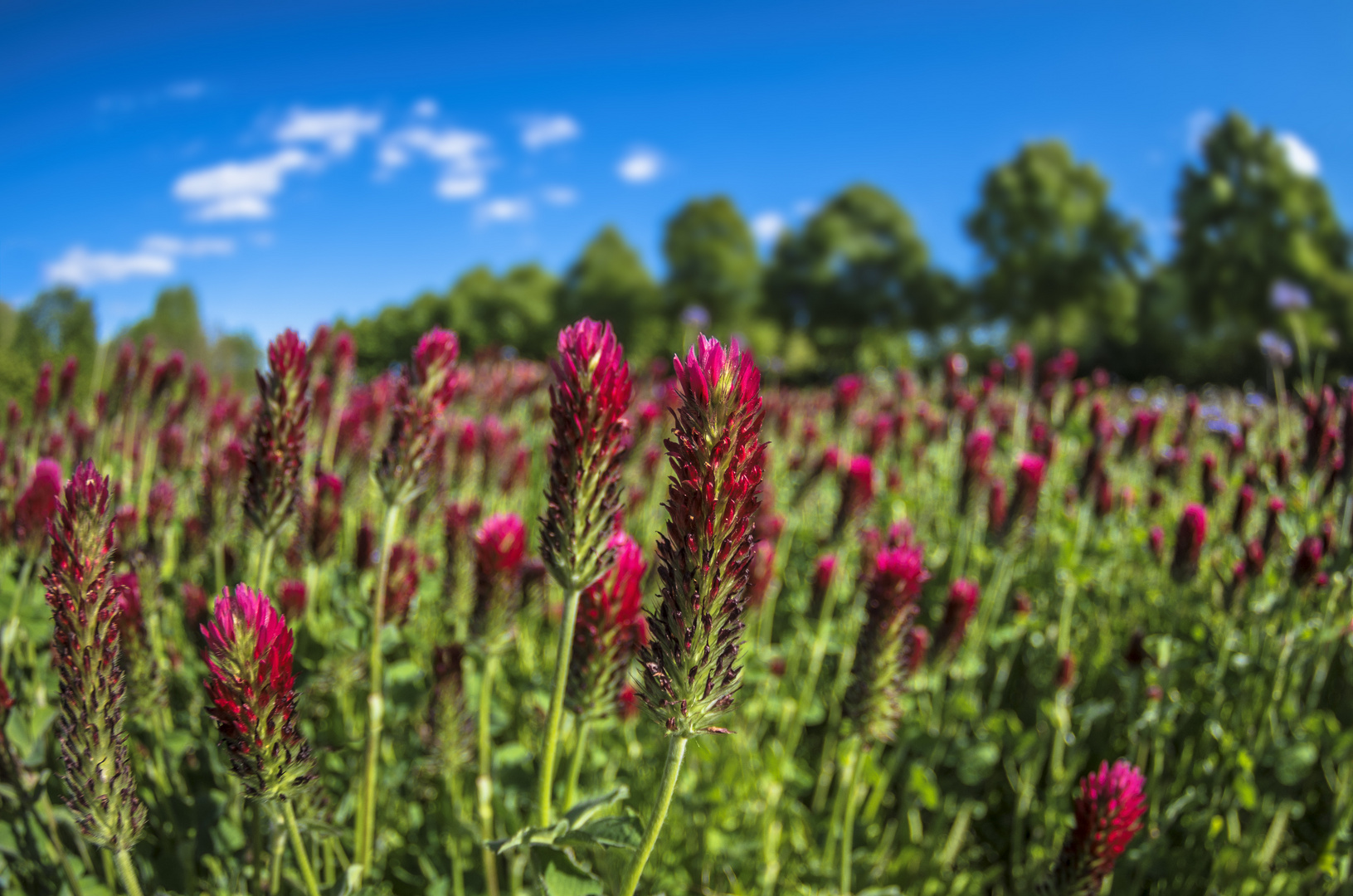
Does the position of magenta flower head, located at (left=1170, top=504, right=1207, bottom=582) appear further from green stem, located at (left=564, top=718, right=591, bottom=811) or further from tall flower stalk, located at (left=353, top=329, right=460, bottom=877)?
tall flower stalk, located at (left=353, top=329, right=460, bottom=877)

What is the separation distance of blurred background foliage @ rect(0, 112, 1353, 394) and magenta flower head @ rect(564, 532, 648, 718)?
2914 cm

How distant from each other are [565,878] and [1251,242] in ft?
182

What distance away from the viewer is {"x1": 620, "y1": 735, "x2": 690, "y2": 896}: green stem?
50.8 inches

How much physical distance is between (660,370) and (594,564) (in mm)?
7837

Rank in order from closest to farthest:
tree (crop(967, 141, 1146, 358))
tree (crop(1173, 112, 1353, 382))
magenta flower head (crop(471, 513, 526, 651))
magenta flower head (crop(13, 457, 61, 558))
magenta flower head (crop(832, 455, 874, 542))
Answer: magenta flower head (crop(471, 513, 526, 651)), magenta flower head (crop(13, 457, 61, 558)), magenta flower head (crop(832, 455, 874, 542)), tree (crop(1173, 112, 1353, 382)), tree (crop(967, 141, 1146, 358))

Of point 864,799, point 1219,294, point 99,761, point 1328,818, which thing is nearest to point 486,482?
point 864,799

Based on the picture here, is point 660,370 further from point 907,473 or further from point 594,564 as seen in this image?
point 594,564

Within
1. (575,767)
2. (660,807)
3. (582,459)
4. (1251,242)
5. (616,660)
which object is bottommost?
(575,767)

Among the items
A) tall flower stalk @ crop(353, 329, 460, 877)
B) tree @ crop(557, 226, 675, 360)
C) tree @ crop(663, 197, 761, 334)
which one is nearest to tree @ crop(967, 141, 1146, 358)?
tree @ crop(663, 197, 761, 334)

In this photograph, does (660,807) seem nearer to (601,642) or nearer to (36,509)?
(601,642)

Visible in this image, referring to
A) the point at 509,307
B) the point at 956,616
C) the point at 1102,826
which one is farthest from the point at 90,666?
the point at 509,307

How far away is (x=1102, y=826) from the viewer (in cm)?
196

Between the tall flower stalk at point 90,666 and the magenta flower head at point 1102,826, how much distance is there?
212 cm

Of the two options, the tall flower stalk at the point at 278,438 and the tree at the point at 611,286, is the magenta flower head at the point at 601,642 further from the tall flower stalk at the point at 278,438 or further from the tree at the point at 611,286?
the tree at the point at 611,286
